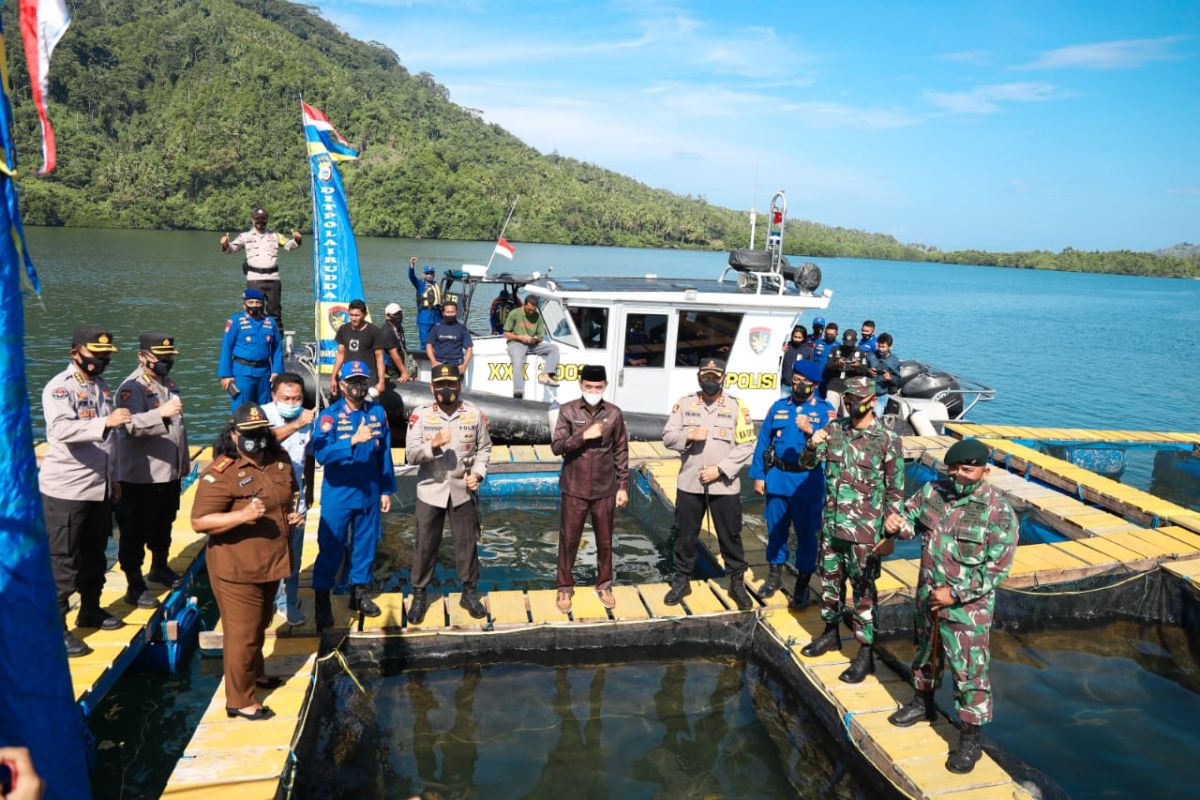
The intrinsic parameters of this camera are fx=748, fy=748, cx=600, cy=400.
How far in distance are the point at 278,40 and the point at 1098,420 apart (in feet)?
409

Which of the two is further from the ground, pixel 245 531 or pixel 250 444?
pixel 250 444

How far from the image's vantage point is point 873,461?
4.54 metres

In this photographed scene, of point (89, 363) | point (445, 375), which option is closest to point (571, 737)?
point (445, 375)

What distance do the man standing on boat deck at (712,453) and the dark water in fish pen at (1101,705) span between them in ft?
6.17

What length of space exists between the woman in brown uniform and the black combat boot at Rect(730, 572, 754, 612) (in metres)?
3.23

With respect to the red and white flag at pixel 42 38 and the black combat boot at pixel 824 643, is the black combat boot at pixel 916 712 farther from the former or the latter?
the red and white flag at pixel 42 38

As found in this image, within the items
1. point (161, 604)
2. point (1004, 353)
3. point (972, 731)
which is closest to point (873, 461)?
point (972, 731)

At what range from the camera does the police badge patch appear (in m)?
9.72

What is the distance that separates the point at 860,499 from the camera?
457 centimetres

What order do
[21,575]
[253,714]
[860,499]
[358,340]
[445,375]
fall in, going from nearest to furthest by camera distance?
[21,575] → [253,714] → [860,499] → [445,375] → [358,340]

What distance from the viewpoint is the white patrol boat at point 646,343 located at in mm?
9414

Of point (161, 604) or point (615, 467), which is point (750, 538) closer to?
point (615, 467)

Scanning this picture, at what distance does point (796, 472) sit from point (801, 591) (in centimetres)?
90

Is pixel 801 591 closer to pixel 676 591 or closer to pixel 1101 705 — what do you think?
pixel 676 591
